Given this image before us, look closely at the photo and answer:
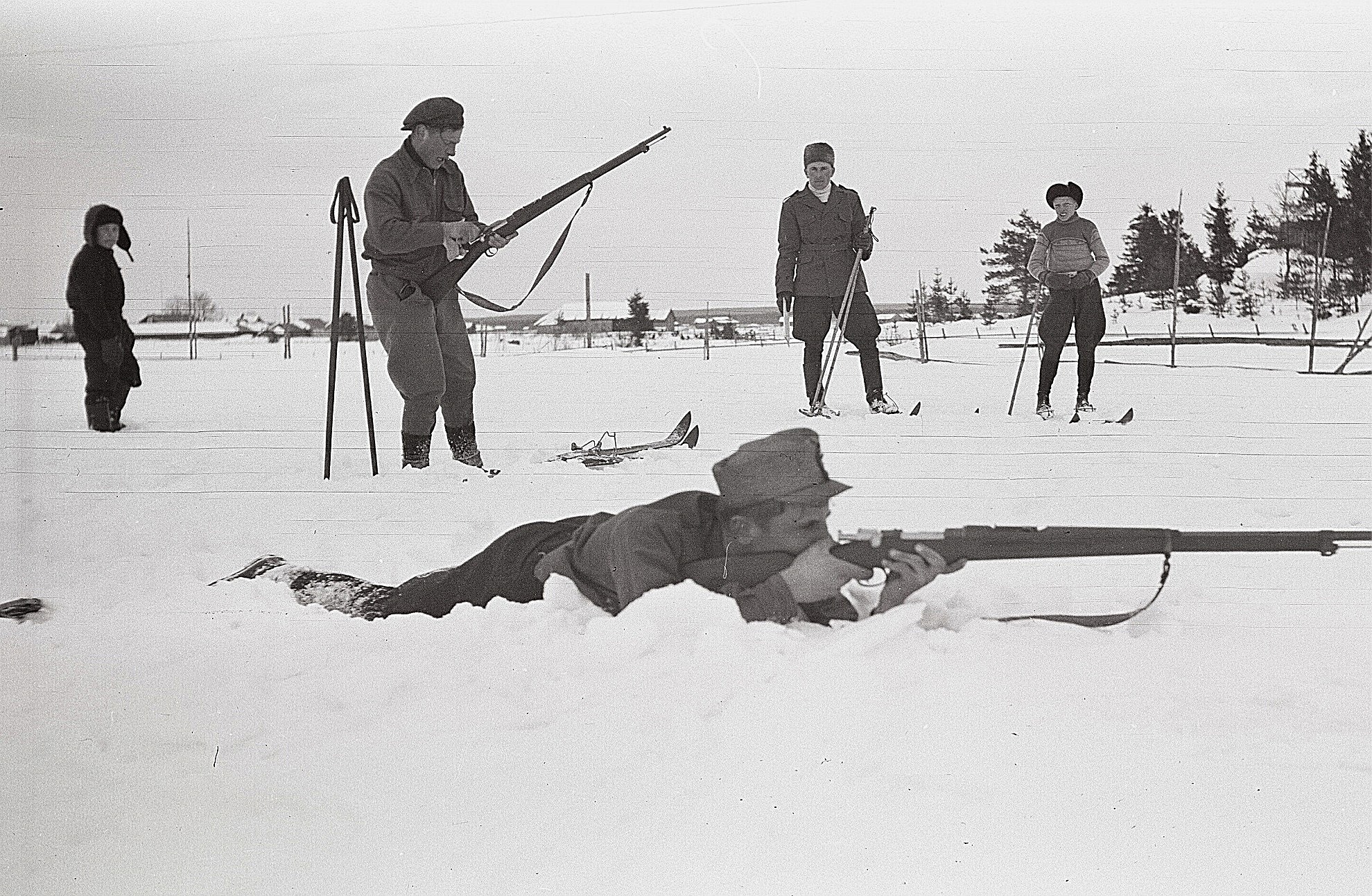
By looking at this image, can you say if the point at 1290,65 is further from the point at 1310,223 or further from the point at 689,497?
the point at 689,497

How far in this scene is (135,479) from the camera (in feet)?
7.64

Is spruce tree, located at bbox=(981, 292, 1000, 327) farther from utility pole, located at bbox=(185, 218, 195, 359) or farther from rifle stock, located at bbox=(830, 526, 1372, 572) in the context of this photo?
utility pole, located at bbox=(185, 218, 195, 359)

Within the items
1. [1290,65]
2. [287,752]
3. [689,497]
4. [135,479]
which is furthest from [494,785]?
[1290,65]

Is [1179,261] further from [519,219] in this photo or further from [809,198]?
[519,219]

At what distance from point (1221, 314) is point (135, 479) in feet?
8.73

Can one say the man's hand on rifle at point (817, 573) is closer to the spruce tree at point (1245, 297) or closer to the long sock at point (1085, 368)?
the long sock at point (1085, 368)

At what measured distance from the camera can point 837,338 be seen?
7.54ft

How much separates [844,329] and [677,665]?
97 cm

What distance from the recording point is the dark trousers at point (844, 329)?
7.53 ft

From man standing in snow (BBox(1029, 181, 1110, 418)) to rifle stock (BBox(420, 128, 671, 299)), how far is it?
954 mm

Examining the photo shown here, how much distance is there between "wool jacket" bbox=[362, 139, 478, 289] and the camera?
2.24 m

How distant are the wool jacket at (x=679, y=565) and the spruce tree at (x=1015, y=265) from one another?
0.91 metres

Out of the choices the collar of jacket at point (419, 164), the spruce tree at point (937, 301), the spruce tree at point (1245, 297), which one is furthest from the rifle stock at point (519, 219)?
the spruce tree at point (1245, 297)

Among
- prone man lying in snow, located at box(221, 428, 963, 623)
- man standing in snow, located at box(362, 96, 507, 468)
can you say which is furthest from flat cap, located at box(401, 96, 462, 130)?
prone man lying in snow, located at box(221, 428, 963, 623)
